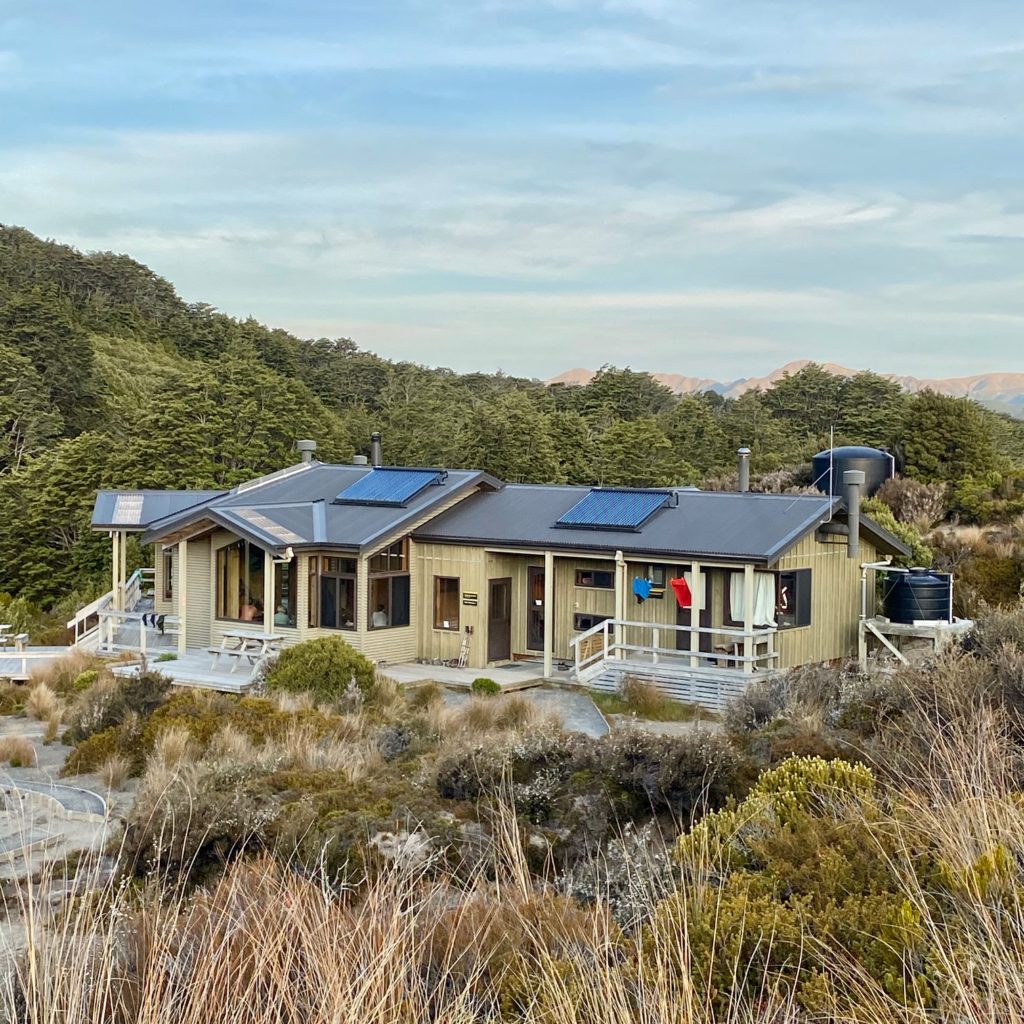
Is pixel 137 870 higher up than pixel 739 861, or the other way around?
pixel 739 861

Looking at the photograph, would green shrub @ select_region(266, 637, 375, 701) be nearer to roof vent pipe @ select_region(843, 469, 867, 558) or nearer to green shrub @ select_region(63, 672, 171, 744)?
green shrub @ select_region(63, 672, 171, 744)

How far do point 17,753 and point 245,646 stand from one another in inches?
288

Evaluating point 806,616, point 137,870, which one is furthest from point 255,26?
point 137,870

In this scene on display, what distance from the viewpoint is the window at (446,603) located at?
898 inches

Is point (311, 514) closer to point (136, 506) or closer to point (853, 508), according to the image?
point (136, 506)

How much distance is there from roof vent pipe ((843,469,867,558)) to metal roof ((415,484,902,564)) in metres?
0.27

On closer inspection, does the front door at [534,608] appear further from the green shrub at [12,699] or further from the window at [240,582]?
the green shrub at [12,699]

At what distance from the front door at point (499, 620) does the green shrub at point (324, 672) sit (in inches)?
186

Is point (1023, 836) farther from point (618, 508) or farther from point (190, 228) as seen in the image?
point (190, 228)

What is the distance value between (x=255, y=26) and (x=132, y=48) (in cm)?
404

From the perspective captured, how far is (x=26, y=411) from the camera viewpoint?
47.2 metres

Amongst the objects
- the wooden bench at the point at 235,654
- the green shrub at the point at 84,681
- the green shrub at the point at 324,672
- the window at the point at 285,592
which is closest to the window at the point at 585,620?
the window at the point at 285,592

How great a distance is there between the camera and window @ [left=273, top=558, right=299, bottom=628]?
73.8 feet

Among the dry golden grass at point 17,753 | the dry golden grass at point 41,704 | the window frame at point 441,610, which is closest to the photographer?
the dry golden grass at point 17,753
